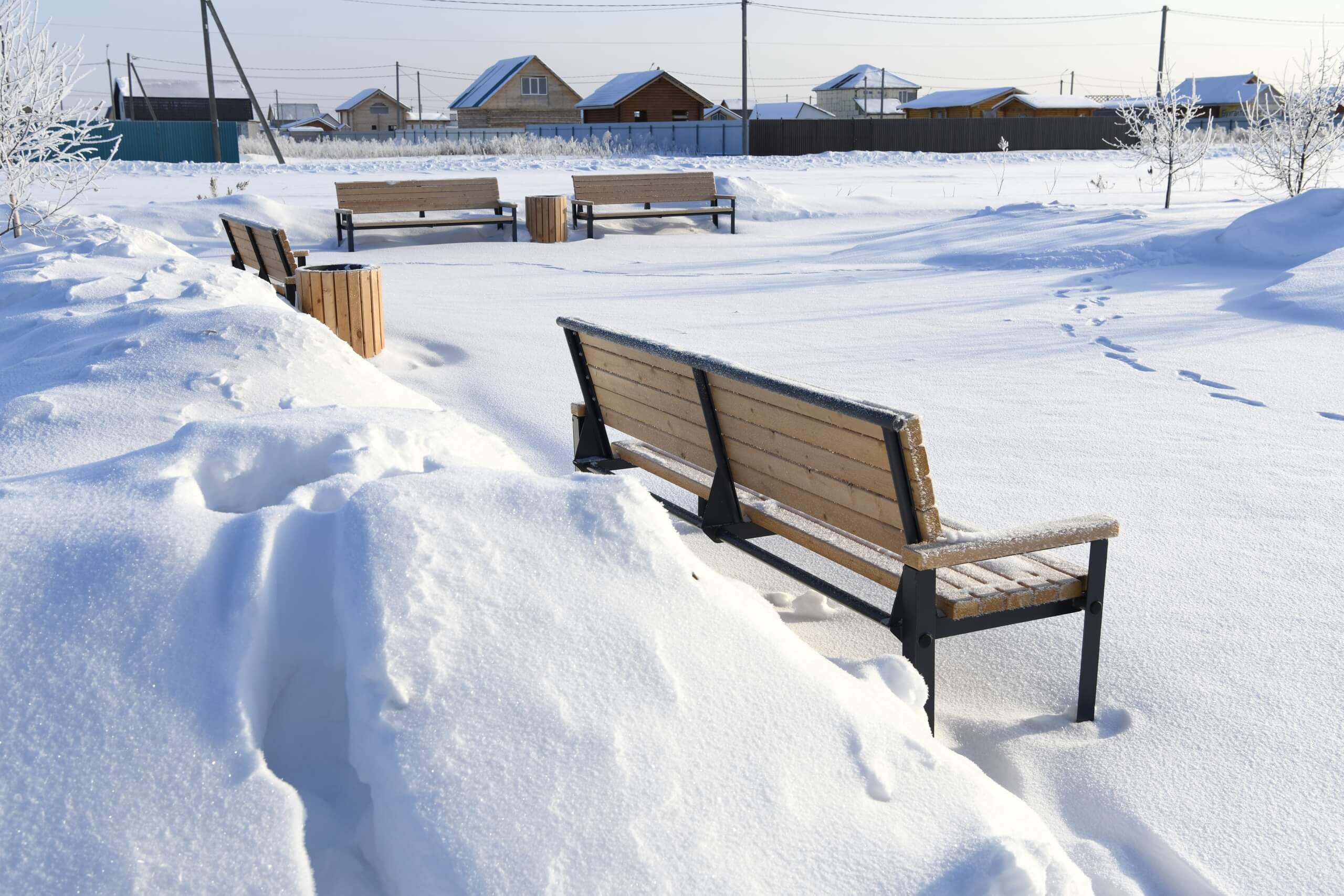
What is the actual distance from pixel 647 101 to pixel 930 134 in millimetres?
18376

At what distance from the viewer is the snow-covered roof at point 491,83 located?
62688mm

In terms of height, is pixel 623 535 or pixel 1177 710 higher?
pixel 623 535

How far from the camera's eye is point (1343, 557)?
425 cm

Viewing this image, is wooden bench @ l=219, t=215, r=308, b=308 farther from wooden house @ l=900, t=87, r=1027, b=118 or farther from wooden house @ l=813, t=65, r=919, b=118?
wooden house @ l=813, t=65, r=919, b=118

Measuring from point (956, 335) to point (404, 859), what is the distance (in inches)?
299

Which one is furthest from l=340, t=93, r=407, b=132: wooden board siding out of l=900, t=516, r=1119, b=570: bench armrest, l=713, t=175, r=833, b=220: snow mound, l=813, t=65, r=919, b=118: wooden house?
l=900, t=516, r=1119, b=570: bench armrest

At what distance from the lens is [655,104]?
185 feet

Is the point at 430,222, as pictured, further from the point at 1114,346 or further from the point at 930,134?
the point at 930,134

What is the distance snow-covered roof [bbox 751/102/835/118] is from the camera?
235 ft

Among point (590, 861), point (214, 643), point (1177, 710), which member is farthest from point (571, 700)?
point (1177, 710)

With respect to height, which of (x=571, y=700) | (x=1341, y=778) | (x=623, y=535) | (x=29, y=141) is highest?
(x=29, y=141)

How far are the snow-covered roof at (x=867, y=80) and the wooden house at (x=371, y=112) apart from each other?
3331 cm

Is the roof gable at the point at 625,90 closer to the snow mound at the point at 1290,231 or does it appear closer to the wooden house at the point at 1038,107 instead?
the wooden house at the point at 1038,107

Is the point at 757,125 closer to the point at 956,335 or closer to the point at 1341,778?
the point at 956,335
